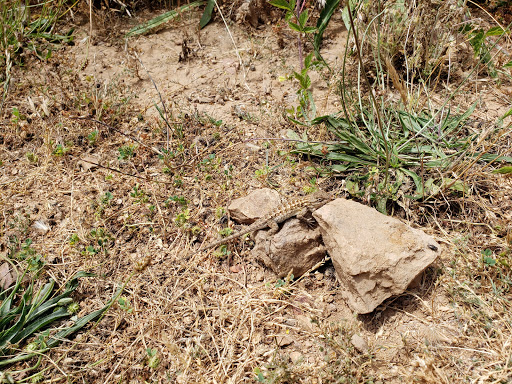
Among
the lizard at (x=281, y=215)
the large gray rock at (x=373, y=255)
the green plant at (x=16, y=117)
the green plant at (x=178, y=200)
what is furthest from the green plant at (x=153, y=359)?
the green plant at (x=16, y=117)

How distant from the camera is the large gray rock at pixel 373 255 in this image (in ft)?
8.11

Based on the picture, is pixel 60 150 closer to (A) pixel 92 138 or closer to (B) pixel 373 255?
(A) pixel 92 138

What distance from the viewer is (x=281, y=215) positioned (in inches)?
113

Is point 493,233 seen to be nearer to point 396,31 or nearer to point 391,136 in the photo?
point 391,136

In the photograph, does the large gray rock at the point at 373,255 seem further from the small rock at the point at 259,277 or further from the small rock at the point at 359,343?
the small rock at the point at 259,277

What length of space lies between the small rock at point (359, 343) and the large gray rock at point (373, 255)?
17 centimetres

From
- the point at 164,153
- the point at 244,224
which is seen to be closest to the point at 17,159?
the point at 164,153

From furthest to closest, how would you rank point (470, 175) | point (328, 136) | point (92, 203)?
point (328, 136) < point (92, 203) < point (470, 175)

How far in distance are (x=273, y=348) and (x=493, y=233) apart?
1.73m

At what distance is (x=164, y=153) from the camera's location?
11.3 feet

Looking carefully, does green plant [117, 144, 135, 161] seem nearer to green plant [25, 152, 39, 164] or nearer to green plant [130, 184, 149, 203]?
green plant [130, 184, 149, 203]

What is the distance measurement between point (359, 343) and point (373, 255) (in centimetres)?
53

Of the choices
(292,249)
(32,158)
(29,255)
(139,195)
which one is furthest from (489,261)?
(32,158)

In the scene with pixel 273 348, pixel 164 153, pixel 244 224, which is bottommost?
pixel 273 348
